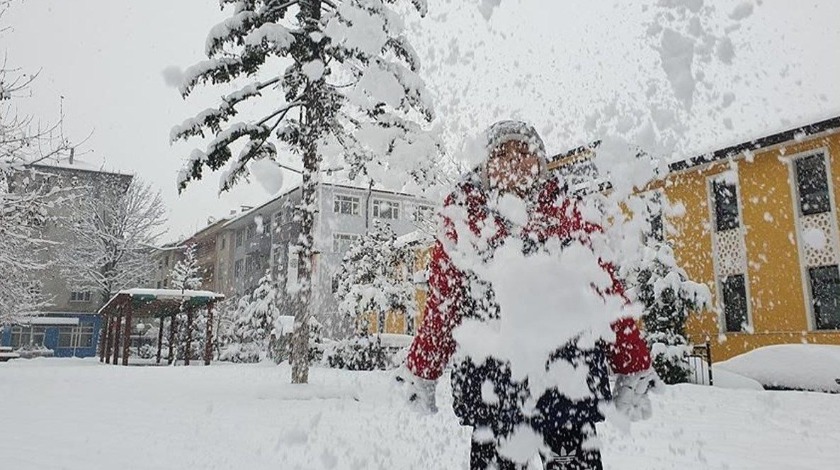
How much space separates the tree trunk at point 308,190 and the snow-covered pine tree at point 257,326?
2132 cm

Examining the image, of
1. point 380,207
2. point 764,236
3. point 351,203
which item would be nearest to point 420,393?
point 764,236

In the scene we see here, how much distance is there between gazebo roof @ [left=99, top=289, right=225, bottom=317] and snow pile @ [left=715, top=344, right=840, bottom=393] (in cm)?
1797

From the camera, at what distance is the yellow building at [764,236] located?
14727 millimetres

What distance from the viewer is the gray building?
3647cm

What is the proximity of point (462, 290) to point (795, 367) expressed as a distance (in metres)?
12.6

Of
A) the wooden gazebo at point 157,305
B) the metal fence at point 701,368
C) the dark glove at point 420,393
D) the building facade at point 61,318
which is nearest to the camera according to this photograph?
the dark glove at point 420,393

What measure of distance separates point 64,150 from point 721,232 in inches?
695

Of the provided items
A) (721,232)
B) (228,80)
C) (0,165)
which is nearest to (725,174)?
(721,232)

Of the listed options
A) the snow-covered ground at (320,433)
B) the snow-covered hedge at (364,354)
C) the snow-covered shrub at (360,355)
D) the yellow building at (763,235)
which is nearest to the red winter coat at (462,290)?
the snow-covered ground at (320,433)

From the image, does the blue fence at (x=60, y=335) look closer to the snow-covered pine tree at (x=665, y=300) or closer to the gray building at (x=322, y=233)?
the gray building at (x=322, y=233)

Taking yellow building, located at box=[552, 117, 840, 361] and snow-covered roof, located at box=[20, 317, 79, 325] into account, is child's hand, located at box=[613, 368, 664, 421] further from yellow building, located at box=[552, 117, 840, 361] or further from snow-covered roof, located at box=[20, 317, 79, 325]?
snow-covered roof, located at box=[20, 317, 79, 325]

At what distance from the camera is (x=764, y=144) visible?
15.2m

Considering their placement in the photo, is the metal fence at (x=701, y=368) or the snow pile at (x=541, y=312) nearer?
the snow pile at (x=541, y=312)

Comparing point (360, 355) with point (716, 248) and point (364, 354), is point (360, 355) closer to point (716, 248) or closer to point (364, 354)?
point (364, 354)
